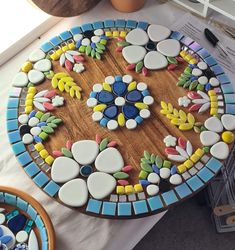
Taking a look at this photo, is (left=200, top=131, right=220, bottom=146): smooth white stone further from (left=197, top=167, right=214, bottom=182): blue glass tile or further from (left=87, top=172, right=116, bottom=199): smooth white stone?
(left=87, top=172, right=116, bottom=199): smooth white stone

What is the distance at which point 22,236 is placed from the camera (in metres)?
0.67

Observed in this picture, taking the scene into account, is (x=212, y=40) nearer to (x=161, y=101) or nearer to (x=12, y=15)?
(x=161, y=101)

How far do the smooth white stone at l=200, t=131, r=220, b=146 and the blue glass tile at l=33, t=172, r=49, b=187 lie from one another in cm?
28

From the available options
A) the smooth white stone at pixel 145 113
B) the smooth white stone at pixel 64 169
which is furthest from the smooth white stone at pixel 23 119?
the smooth white stone at pixel 145 113

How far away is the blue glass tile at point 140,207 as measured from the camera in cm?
64

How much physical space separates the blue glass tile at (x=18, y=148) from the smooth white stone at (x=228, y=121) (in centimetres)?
37

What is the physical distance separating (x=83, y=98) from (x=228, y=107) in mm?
276

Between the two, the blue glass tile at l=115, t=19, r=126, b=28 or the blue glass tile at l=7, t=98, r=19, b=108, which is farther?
the blue glass tile at l=115, t=19, r=126, b=28

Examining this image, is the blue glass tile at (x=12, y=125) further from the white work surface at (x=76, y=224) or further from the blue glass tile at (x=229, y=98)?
the blue glass tile at (x=229, y=98)

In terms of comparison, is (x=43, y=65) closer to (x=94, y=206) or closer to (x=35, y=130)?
(x=35, y=130)

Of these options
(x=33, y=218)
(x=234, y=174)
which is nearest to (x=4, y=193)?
(x=33, y=218)

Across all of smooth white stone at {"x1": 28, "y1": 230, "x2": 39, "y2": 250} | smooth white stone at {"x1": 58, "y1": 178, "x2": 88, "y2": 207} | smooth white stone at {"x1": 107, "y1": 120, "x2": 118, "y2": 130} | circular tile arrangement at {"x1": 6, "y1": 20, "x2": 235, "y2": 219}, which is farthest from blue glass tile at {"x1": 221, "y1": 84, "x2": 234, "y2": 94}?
smooth white stone at {"x1": 28, "y1": 230, "x2": 39, "y2": 250}

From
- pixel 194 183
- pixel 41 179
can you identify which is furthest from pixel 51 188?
pixel 194 183

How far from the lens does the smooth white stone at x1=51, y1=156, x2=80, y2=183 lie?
0.68 metres
